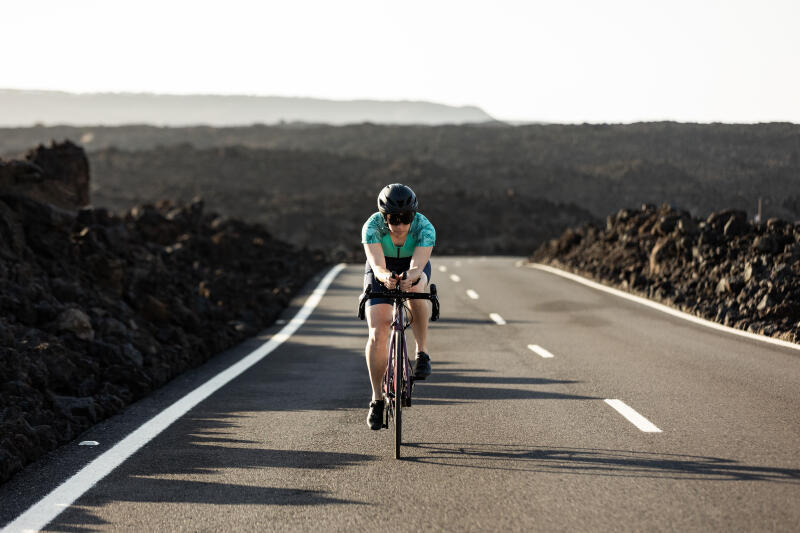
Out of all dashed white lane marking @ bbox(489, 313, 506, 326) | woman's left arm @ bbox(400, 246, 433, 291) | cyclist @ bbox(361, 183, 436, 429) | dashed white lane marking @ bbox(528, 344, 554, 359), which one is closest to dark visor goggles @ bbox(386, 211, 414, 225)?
cyclist @ bbox(361, 183, 436, 429)

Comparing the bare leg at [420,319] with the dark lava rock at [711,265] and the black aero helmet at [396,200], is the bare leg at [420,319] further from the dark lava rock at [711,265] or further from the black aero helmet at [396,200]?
the dark lava rock at [711,265]

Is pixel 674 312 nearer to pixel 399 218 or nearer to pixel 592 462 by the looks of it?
pixel 592 462

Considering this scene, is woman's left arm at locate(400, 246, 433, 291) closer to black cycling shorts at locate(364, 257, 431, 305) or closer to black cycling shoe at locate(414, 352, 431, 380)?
black cycling shorts at locate(364, 257, 431, 305)

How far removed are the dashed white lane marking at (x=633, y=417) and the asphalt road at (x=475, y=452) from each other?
0.26 ft

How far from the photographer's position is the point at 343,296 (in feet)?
69.8

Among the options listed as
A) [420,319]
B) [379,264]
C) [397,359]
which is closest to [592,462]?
[397,359]

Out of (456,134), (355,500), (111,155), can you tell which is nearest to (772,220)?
(355,500)

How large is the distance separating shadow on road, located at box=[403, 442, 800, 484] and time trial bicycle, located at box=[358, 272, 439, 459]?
319mm

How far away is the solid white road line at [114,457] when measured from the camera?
544 centimetres

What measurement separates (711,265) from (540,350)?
26.8 ft

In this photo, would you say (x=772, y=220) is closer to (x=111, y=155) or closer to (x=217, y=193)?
(x=217, y=193)

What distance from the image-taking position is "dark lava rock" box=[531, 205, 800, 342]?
15258mm

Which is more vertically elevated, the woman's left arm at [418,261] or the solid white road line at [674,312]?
the woman's left arm at [418,261]

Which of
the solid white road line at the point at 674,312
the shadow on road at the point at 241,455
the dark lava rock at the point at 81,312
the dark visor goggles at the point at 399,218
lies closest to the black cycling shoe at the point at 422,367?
the shadow on road at the point at 241,455
